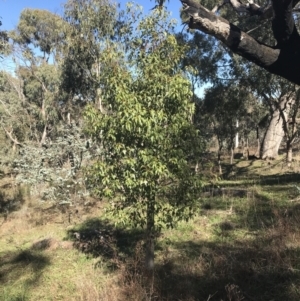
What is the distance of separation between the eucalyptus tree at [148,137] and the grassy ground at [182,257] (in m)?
0.75

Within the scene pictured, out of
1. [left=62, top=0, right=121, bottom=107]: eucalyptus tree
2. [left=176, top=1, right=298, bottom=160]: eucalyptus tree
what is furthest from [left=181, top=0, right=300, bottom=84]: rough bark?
[left=62, top=0, right=121, bottom=107]: eucalyptus tree

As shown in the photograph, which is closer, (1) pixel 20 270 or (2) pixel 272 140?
(1) pixel 20 270

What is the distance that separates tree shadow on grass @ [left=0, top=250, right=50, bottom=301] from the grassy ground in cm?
2

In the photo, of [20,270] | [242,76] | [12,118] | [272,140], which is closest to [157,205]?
[20,270]

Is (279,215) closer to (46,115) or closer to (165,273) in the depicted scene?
(165,273)

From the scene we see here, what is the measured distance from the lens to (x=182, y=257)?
647cm

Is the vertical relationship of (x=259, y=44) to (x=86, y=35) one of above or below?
below

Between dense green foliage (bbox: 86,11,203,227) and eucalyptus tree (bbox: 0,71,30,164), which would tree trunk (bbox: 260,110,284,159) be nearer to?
eucalyptus tree (bbox: 0,71,30,164)

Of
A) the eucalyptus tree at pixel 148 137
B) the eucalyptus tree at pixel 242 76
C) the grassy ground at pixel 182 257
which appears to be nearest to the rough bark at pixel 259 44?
the eucalyptus tree at pixel 148 137

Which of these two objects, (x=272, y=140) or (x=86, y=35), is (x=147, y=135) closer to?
(x=272, y=140)

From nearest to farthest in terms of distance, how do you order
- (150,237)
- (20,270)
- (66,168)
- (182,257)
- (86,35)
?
(150,237), (182,257), (20,270), (66,168), (86,35)

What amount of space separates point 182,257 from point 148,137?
254 cm

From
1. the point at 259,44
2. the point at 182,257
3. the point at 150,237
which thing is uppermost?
the point at 259,44

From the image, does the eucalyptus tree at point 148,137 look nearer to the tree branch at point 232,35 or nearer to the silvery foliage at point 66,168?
the tree branch at point 232,35
